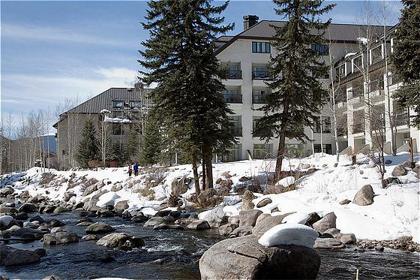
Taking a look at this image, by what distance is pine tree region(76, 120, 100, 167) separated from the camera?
5550cm

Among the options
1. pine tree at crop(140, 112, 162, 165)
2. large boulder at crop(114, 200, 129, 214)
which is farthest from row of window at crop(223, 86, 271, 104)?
large boulder at crop(114, 200, 129, 214)

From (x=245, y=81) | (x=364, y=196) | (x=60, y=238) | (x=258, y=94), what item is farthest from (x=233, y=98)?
(x=60, y=238)

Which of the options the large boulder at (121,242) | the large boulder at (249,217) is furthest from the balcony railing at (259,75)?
the large boulder at (121,242)

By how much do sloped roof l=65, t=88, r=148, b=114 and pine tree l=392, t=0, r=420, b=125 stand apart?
1949 inches

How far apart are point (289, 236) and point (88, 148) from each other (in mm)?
49007

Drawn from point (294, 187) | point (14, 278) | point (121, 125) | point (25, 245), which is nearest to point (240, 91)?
point (121, 125)

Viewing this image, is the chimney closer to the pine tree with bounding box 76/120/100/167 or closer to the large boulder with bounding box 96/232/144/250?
the pine tree with bounding box 76/120/100/167

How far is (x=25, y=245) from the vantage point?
16.8m

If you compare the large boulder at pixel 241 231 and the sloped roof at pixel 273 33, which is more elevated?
the sloped roof at pixel 273 33

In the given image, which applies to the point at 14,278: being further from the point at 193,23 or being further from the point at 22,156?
the point at 22,156

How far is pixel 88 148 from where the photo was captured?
55812mm

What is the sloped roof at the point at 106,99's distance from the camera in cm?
6769

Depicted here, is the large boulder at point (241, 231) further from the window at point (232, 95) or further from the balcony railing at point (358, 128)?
the window at point (232, 95)

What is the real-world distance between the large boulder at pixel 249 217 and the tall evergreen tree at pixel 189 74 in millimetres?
7463
